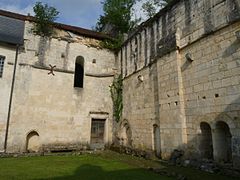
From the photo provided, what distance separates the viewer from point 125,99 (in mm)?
12547

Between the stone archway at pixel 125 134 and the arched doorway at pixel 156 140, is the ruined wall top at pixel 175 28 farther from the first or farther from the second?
the arched doorway at pixel 156 140

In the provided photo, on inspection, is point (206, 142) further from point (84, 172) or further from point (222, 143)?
point (84, 172)

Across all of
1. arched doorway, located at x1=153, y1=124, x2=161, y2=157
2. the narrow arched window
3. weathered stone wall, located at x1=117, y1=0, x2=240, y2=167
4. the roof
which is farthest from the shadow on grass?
the roof

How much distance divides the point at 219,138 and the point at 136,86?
538 centimetres

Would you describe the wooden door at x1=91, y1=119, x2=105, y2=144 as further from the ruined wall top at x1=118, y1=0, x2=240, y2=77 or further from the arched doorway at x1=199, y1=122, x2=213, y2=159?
the arched doorway at x1=199, y1=122, x2=213, y2=159

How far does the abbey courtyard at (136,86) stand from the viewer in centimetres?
693

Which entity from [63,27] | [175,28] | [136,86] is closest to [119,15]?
[63,27]

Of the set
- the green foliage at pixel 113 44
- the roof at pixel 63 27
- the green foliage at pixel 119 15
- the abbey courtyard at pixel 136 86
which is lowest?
the abbey courtyard at pixel 136 86

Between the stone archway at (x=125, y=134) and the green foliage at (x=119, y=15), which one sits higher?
the green foliage at (x=119, y=15)

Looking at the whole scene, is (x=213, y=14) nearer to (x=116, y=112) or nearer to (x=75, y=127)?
(x=116, y=112)

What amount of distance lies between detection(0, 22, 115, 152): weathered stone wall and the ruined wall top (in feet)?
6.89

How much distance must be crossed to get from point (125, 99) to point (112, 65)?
273 centimetres

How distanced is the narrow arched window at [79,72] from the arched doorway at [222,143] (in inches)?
342

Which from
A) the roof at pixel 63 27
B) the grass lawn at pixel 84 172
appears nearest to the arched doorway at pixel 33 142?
the grass lawn at pixel 84 172
